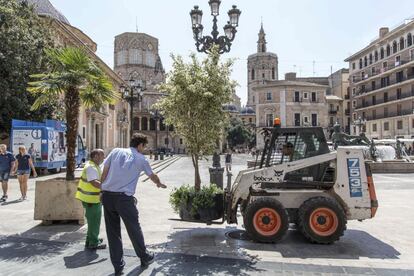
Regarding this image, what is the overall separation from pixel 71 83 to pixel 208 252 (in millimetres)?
4426

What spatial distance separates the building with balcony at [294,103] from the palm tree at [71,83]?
62.9 m

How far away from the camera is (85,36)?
4403 centimetres

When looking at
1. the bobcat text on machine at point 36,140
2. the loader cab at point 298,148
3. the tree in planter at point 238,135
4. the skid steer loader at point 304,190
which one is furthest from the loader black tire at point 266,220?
the tree in planter at point 238,135

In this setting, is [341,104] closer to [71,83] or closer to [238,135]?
[238,135]

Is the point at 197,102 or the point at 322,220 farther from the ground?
the point at 197,102

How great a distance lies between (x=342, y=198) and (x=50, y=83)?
5822 millimetres

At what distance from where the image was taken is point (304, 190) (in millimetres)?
6988

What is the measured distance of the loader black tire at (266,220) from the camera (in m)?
6.70

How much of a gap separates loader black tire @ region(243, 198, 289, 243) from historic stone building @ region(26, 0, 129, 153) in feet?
73.6

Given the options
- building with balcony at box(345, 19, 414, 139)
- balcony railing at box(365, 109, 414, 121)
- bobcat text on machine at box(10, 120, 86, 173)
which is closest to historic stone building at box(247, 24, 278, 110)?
building with balcony at box(345, 19, 414, 139)

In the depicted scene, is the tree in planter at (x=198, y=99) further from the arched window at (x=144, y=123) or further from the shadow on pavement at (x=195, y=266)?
the arched window at (x=144, y=123)

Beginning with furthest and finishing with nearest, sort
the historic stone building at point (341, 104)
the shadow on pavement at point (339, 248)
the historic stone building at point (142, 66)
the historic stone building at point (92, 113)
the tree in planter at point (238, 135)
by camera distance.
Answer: the tree in planter at point (238, 135)
the historic stone building at point (142, 66)
the historic stone building at point (341, 104)
the historic stone building at point (92, 113)
the shadow on pavement at point (339, 248)

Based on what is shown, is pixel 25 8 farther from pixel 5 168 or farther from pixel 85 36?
pixel 85 36

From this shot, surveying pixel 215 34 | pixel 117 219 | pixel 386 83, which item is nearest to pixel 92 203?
pixel 117 219
